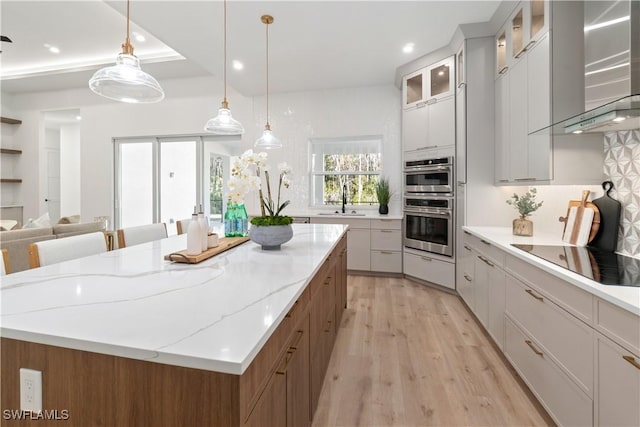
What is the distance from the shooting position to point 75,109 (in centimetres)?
604

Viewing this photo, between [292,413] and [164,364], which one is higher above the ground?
[164,364]

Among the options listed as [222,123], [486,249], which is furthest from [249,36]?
[486,249]

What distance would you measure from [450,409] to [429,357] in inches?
21.3

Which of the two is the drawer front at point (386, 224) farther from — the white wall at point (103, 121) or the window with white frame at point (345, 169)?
the white wall at point (103, 121)

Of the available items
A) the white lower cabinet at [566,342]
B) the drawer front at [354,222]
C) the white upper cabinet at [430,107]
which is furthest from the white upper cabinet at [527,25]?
the drawer front at [354,222]

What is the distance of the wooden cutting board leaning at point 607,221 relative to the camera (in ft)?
6.10

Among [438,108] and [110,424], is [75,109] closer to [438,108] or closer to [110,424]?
[438,108]

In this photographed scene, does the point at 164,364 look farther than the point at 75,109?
No

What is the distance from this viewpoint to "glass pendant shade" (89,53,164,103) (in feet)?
4.64

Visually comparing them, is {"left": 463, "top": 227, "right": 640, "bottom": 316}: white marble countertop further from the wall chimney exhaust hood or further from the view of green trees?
the view of green trees

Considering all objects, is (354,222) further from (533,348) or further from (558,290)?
(558,290)

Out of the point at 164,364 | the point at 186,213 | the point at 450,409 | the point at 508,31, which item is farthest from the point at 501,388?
the point at 186,213

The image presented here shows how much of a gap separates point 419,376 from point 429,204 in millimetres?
2268

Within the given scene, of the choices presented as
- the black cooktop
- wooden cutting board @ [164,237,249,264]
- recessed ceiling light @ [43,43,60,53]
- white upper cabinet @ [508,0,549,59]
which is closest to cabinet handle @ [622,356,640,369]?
the black cooktop
